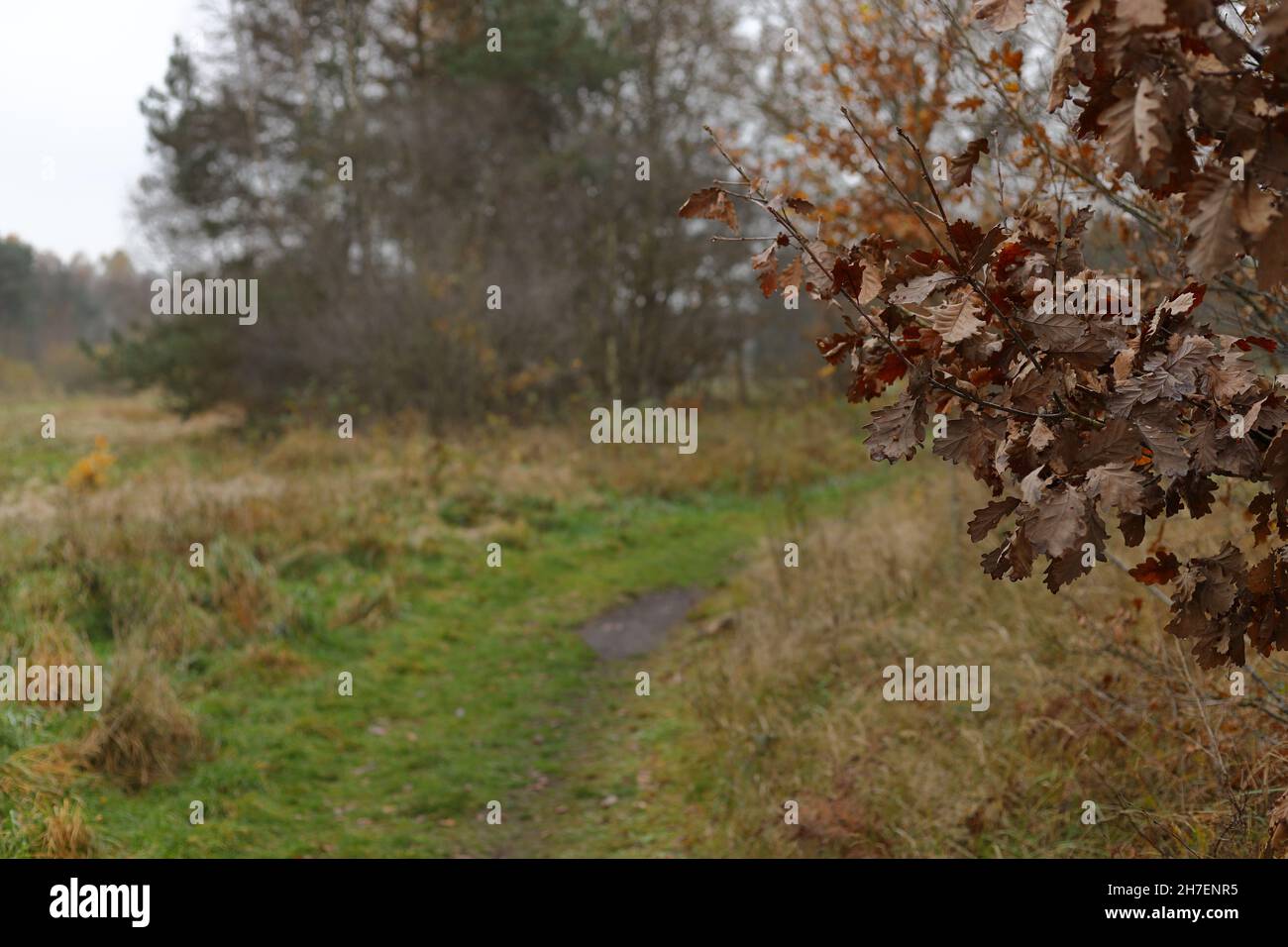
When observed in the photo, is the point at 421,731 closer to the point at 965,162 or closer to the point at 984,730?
the point at 984,730

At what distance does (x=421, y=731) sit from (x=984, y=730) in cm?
378

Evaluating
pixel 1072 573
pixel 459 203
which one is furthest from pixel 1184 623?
pixel 459 203

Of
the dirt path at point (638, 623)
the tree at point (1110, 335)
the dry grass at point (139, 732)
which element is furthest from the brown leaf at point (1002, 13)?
the dirt path at point (638, 623)

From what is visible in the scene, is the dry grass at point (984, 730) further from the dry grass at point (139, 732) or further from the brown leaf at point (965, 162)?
the dry grass at point (139, 732)

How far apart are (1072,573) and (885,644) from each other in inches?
196

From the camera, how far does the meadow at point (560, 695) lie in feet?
14.7

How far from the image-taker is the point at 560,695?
7711 millimetres

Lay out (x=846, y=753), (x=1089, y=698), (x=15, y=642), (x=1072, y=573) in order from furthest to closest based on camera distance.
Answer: (x=15, y=642), (x=846, y=753), (x=1089, y=698), (x=1072, y=573)

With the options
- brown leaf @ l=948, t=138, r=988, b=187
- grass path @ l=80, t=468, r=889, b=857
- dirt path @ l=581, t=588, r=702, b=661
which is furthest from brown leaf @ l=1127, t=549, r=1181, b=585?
dirt path @ l=581, t=588, r=702, b=661

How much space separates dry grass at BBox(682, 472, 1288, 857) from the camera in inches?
154

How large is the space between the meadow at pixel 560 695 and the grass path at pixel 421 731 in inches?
1.1

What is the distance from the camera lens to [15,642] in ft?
20.2

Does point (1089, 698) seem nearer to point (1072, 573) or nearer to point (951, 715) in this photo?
point (951, 715)
